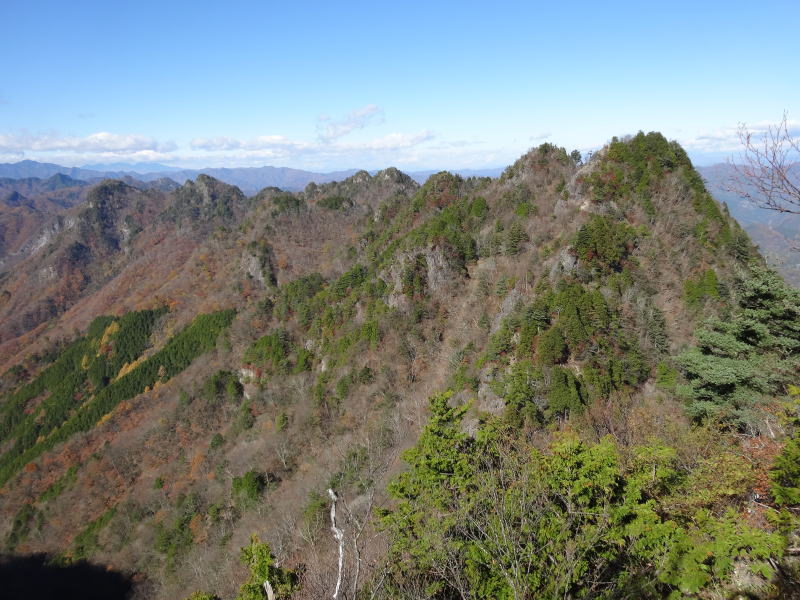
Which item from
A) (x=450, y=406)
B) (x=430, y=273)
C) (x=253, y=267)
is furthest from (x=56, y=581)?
(x=450, y=406)

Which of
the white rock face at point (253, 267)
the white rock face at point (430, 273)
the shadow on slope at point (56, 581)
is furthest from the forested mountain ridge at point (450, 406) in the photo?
the shadow on slope at point (56, 581)

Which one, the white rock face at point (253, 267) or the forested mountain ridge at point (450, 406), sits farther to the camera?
the white rock face at point (253, 267)

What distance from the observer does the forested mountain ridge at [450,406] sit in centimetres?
1228

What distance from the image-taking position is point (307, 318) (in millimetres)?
73938

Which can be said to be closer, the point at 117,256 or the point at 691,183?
the point at 691,183

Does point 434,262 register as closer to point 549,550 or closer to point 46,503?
point 549,550

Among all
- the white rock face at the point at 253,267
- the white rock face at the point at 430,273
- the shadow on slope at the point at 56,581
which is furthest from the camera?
the white rock face at the point at 253,267

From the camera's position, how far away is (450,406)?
2130 centimetres

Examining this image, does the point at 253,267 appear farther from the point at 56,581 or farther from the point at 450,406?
the point at 450,406

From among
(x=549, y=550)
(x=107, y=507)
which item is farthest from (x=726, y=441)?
(x=107, y=507)

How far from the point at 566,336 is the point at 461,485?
21746 mm

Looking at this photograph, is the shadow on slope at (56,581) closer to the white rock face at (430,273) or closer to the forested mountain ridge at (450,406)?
the forested mountain ridge at (450,406)

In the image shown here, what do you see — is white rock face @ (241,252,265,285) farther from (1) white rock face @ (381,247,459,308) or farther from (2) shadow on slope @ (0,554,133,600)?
(2) shadow on slope @ (0,554,133,600)

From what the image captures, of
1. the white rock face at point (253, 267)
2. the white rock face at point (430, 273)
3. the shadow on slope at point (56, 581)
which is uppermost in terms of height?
the white rock face at point (430, 273)
